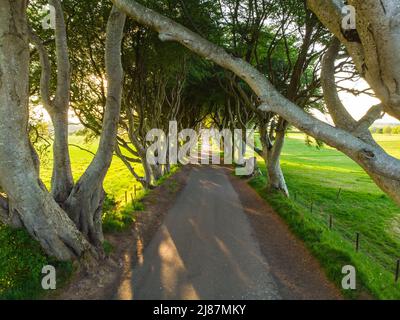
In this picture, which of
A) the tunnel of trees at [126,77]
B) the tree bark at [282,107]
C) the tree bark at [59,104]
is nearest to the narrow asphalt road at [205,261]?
the tunnel of trees at [126,77]

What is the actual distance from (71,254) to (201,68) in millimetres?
16844

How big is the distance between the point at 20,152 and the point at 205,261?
18.0ft

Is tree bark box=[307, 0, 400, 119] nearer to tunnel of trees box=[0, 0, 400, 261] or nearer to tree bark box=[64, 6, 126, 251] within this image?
tunnel of trees box=[0, 0, 400, 261]

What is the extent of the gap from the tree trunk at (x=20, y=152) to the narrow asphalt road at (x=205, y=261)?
225 cm

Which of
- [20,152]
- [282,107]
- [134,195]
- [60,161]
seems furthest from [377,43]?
[134,195]

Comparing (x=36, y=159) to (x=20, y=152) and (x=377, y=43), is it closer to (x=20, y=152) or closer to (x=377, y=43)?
(x=20, y=152)

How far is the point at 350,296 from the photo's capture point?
6.52 meters

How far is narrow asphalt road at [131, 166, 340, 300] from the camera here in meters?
6.81

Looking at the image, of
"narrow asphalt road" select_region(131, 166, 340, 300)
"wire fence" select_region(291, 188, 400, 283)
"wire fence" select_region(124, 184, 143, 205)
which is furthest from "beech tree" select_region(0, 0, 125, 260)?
"wire fence" select_region(291, 188, 400, 283)

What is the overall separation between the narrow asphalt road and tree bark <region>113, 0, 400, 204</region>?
3.98m
